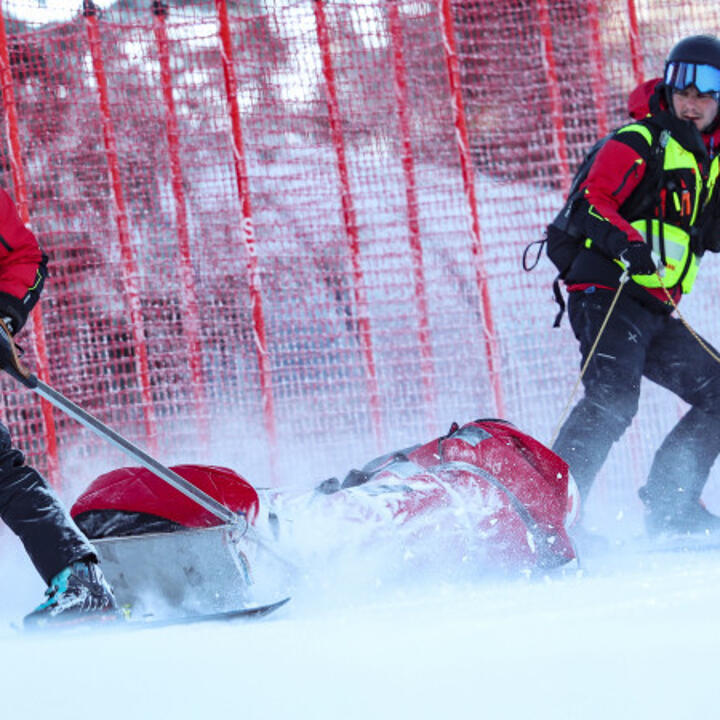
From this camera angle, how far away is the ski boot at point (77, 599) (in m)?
3.01

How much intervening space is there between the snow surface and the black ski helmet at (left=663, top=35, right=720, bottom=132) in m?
2.05

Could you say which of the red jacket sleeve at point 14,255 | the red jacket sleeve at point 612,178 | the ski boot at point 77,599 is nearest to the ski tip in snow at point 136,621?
the ski boot at point 77,599

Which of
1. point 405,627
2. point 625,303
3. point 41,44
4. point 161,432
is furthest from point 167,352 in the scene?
point 405,627

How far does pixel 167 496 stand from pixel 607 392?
1.73 metres

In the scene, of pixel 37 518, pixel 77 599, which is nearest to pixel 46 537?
pixel 37 518

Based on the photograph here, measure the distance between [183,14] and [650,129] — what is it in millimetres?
3101

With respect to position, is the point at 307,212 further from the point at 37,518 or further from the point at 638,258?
the point at 37,518

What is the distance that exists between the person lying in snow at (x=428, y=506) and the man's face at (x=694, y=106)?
138 cm

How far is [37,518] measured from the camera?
318 cm

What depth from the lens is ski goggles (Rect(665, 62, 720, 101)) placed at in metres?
4.28

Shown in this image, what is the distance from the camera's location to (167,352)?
635 centimetres

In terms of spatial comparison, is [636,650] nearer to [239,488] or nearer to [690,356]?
[239,488]

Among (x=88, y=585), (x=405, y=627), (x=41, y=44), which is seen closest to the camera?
(x=405, y=627)

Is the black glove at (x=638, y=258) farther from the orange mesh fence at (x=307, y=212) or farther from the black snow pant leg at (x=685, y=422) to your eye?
the orange mesh fence at (x=307, y=212)
